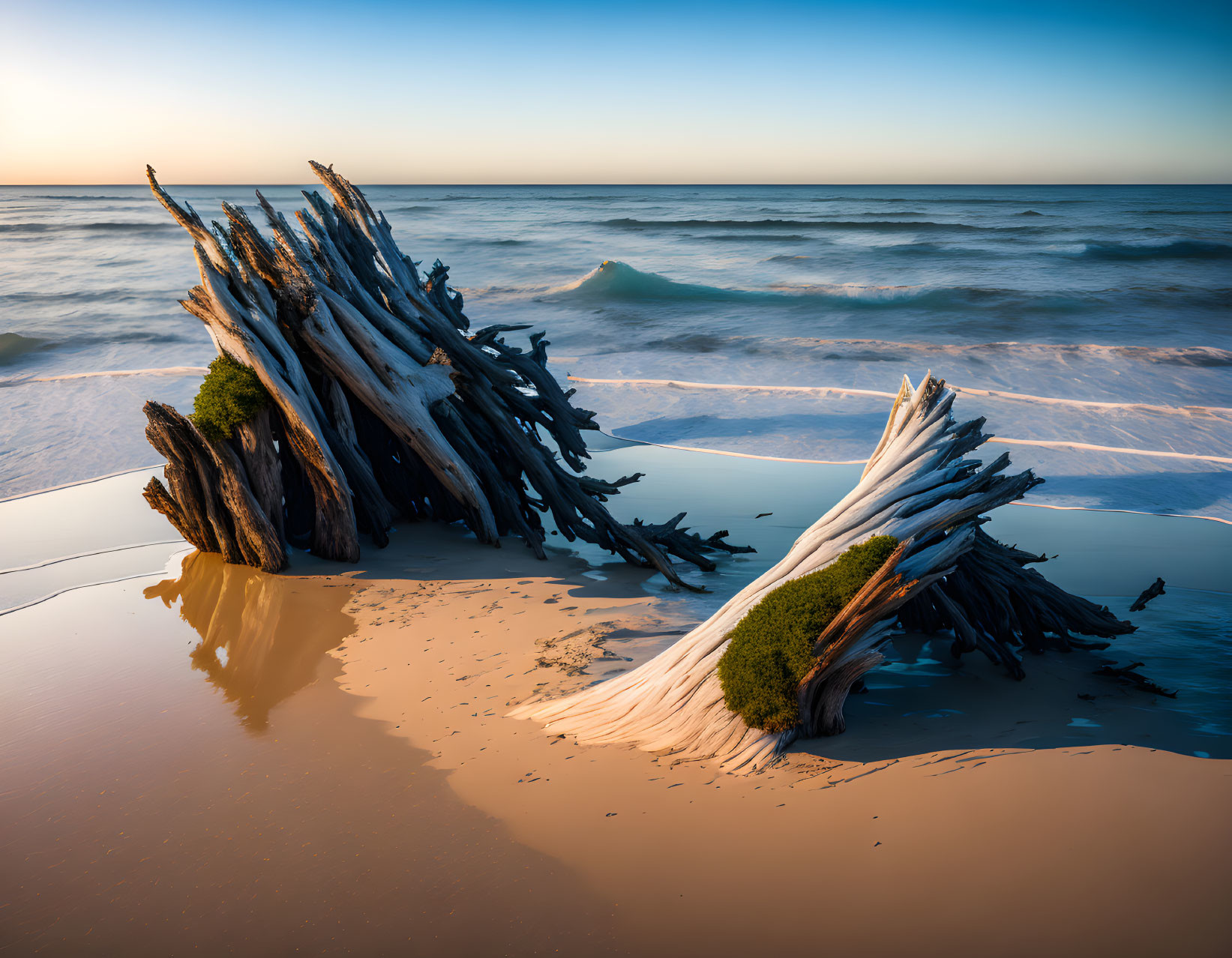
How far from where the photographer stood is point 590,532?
6414mm

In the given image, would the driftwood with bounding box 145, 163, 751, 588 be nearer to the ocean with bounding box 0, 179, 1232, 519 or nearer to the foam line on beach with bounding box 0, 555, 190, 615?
the foam line on beach with bounding box 0, 555, 190, 615

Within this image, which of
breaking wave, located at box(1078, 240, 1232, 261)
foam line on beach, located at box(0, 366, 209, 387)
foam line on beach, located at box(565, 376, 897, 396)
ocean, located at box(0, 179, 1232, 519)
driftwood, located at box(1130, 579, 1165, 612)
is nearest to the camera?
driftwood, located at box(1130, 579, 1165, 612)

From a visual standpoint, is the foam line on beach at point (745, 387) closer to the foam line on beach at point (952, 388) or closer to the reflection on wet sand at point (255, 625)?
the foam line on beach at point (952, 388)

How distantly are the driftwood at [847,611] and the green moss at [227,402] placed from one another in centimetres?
308

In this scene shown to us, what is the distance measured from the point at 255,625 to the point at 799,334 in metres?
16.4

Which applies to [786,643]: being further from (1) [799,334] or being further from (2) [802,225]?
(2) [802,225]

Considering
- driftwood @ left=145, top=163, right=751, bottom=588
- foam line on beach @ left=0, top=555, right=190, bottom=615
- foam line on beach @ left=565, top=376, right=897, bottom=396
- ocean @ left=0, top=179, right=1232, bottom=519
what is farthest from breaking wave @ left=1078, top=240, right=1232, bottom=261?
foam line on beach @ left=0, top=555, right=190, bottom=615

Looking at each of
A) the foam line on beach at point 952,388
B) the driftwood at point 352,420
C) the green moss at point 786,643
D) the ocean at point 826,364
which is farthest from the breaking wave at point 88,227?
the green moss at point 786,643

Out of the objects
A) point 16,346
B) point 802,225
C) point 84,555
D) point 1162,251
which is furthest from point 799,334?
point 802,225

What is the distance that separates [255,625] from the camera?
5145mm

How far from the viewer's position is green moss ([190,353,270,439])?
217 inches

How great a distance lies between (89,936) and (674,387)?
452 inches

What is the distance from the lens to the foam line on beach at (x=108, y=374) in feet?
47.0

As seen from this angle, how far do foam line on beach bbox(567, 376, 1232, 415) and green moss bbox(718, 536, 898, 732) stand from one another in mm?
9398
